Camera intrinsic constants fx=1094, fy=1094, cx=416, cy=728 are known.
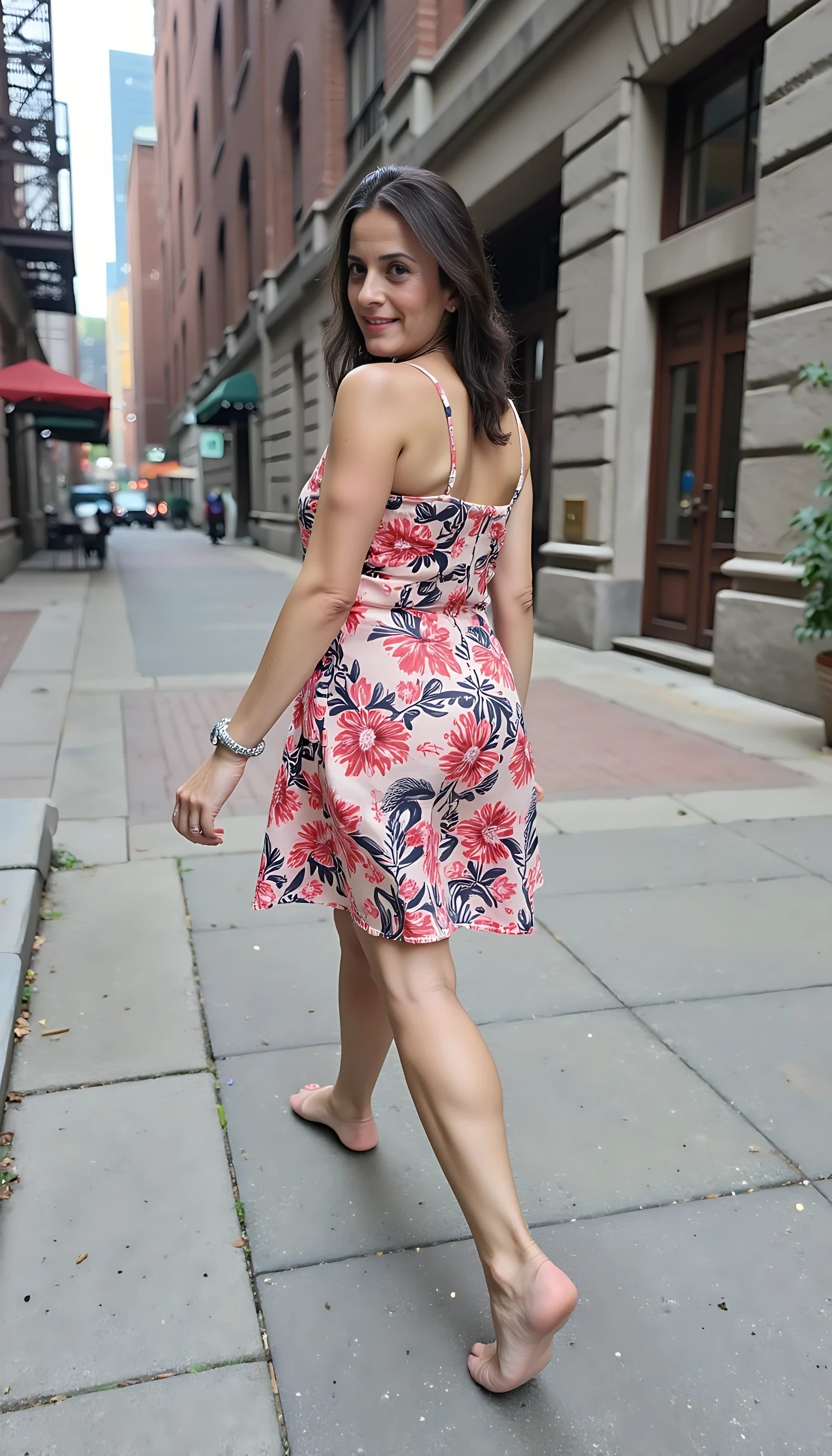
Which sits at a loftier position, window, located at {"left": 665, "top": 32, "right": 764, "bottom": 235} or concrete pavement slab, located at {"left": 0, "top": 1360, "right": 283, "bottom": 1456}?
window, located at {"left": 665, "top": 32, "right": 764, "bottom": 235}

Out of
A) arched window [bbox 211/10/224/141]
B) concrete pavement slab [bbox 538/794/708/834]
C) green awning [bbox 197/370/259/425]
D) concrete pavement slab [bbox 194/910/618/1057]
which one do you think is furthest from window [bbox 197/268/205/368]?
concrete pavement slab [bbox 194/910/618/1057]

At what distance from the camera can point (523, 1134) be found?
99.8 inches

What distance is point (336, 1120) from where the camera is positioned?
97.9 inches

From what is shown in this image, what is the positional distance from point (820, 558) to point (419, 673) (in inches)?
187

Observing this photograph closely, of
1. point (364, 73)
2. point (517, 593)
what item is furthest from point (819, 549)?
point (364, 73)

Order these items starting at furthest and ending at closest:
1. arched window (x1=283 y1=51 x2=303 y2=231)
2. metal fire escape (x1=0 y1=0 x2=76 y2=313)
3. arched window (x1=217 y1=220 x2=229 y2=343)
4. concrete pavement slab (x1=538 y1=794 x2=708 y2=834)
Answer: arched window (x1=217 y1=220 x2=229 y2=343) < arched window (x1=283 y1=51 x2=303 y2=231) < metal fire escape (x1=0 y1=0 x2=76 y2=313) < concrete pavement slab (x1=538 y1=794 x2=708 y2=834)

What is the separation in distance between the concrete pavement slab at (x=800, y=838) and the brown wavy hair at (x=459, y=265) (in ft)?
9.72

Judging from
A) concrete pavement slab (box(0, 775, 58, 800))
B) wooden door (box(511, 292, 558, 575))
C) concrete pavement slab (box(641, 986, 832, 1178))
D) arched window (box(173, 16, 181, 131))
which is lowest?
concrete pavement slab (box(641, 986, 832, 1178))

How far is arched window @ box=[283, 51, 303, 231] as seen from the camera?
Answer: 21.6 m

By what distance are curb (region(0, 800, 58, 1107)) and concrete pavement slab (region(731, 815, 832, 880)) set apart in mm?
2875

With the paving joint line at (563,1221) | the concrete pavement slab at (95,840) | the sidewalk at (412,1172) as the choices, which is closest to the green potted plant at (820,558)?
the sidewalk at (412,1172)

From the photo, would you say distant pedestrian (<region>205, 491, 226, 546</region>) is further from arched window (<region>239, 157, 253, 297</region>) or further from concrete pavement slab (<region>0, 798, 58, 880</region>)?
concrete pavement slab (<region>0, 798, 58, 880</region>)

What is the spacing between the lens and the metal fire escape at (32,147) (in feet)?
57.8

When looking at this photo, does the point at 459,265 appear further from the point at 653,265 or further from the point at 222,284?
the point at 222,284
